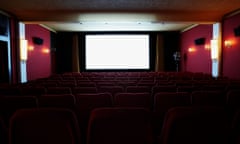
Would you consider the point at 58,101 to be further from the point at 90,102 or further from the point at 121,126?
the point at 121,126

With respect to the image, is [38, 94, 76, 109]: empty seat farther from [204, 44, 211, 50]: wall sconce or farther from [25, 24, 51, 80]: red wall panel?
[204, 44, 211, 50]: wall sconce

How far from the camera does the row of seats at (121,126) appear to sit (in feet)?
5.14

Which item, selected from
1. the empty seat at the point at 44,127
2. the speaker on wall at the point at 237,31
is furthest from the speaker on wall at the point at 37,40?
the empty seat at the point at 44,127

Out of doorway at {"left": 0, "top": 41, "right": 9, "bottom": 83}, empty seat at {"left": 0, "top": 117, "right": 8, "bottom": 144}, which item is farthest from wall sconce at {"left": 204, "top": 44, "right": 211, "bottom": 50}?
empty seat at {"left": 0, "top": 117, "right": 8, "bottom": 144}

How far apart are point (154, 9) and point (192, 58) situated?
567 centimetres

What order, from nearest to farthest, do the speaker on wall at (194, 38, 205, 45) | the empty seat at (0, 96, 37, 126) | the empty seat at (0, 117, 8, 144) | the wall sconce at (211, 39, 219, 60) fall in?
the empty seat at (0, 117, 8, 144), the empty seat at (0, 96, 37, 126), the wall sconce at (211, 39, 219, 60), the speaker on wall at (194, 38, 205, 45)

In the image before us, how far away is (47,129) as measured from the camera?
1.64 meters

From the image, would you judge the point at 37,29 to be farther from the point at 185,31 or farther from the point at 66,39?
the point at 185,31

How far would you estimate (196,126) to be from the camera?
62.5 inches

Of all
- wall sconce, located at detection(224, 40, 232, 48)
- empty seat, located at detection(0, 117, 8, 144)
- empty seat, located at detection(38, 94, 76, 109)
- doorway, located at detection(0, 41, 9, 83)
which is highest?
wall sconce, located at detection(224, 40, 232, 48)

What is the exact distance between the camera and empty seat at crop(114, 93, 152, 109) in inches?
112

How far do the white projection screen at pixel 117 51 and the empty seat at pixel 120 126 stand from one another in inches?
488

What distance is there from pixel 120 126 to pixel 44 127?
1.89 feet

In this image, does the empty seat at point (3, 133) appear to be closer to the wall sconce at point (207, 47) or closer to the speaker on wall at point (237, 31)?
the speaker on wall at point (237, 31)
